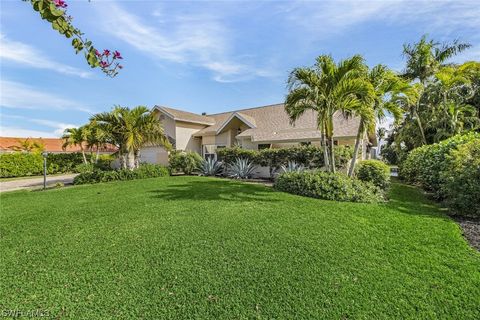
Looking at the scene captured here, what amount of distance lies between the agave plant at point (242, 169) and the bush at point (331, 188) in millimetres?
5960

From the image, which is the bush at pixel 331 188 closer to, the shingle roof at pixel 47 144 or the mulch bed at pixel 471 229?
the mulch bed at pixel 471 229

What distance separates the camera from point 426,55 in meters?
19.5

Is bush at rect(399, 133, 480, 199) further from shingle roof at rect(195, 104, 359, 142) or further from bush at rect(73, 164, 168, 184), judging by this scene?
bush at rect(73, 164, 168, 184)

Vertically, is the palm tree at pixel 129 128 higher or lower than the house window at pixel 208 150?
higher

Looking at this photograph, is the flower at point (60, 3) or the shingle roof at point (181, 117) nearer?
the flower at point (60, 3)

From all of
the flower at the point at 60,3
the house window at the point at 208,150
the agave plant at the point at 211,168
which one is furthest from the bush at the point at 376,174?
the house window at the point at 208,150

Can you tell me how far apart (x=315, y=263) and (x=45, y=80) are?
11374 millimetres

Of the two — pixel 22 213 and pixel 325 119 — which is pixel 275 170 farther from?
pixel 22 213

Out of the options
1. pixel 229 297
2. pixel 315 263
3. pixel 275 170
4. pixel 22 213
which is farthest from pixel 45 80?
pixel 275 170

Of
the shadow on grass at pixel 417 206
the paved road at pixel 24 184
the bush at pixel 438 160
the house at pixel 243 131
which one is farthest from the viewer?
the house at pixel 243 131

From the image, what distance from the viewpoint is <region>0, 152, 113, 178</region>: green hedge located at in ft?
80.1

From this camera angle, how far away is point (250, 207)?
8.31 metres

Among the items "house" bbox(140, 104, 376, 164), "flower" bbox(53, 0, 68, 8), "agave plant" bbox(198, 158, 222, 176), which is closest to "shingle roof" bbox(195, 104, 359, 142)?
"house" bbox(140, 104, 376, 164)

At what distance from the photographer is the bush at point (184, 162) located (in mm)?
20250
